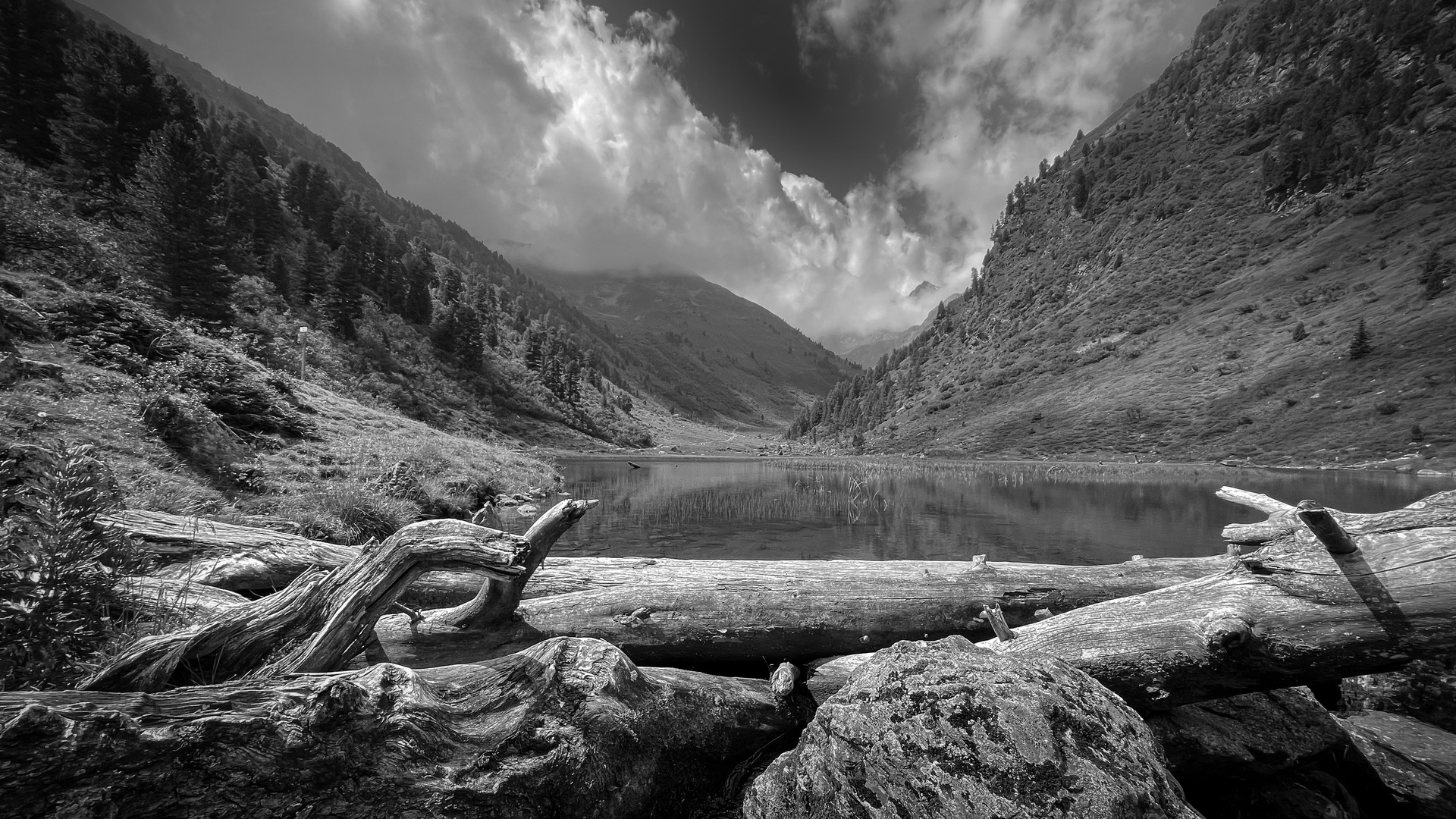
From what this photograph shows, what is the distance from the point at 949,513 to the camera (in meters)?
20.5

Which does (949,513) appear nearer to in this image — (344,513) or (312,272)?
(344,513)

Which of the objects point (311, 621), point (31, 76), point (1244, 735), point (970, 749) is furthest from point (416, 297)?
point (1244, 735)

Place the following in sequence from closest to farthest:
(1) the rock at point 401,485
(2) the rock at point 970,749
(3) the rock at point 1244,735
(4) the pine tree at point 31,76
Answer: (2) the rock at point 970,749, (3) the rock at point 1244,735, (1) the rock at point 401,485, (4) the pine tree at point 31,76

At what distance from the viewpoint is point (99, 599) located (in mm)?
3498

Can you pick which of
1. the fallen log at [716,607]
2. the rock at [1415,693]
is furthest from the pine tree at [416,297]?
the rock at [1415,693]

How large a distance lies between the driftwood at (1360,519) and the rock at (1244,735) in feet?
4.92

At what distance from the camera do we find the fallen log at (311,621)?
3191 mm

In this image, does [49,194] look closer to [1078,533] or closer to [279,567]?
[279,567]

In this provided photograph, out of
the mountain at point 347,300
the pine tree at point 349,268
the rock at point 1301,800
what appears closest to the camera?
the rock at point 1301,800

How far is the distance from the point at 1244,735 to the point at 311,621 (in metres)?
7.84

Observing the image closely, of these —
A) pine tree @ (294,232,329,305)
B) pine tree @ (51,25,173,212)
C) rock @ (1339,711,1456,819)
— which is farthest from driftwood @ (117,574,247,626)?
pine tree @ (294,232,329,305)

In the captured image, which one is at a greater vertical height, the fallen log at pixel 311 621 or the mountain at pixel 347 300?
the mountain at pixel 347 300

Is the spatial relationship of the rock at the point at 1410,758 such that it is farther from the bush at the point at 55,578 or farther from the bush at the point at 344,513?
the bush at the point at 344,513

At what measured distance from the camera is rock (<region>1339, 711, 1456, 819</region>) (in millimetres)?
4328
